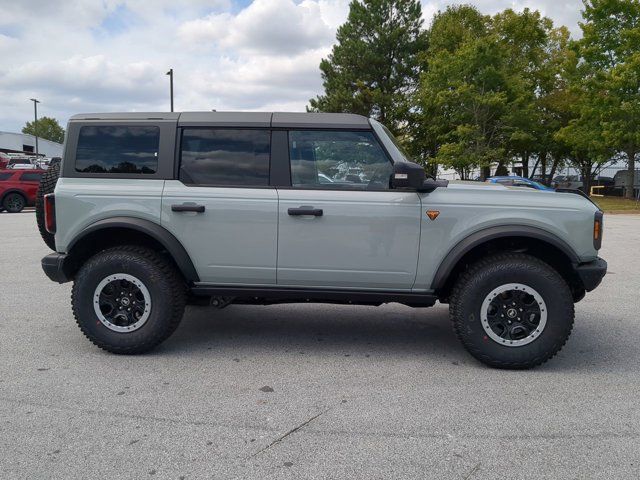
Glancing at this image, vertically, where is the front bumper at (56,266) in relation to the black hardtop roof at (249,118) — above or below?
below

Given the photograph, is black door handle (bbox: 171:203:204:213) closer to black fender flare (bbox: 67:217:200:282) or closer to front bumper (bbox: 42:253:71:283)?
black fender flare (bbox: 67:217:200:282)

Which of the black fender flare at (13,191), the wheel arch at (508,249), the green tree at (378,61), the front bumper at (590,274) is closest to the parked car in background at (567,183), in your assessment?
the green tree at (378,61)

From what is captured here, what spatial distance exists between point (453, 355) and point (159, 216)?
261 cm

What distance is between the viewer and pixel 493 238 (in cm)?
398

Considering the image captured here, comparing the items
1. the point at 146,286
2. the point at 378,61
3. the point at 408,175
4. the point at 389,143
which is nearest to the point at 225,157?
the point at 146,286

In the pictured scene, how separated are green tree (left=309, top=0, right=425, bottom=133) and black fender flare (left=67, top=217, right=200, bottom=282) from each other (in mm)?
32065

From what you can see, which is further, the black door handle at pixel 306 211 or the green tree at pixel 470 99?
the green tree at pixel 470 99

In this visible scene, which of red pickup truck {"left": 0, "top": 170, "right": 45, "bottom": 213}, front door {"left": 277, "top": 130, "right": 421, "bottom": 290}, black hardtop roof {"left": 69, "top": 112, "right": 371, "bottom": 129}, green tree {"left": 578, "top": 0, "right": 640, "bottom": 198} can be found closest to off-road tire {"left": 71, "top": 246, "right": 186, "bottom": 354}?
front door {"left": 277, "top": 130, "right": 421, "bottom": 290}

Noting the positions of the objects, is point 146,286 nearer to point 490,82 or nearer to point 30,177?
point 30,177

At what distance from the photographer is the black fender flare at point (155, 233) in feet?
13.7

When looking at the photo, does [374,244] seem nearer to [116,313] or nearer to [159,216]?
[159,216]

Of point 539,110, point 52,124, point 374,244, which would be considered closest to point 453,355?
point 374,244

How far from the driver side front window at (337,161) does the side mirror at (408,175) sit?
0.97 ft

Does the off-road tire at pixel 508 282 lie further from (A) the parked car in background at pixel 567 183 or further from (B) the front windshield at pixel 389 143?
(A) the parked car in background at pixel 567 183
